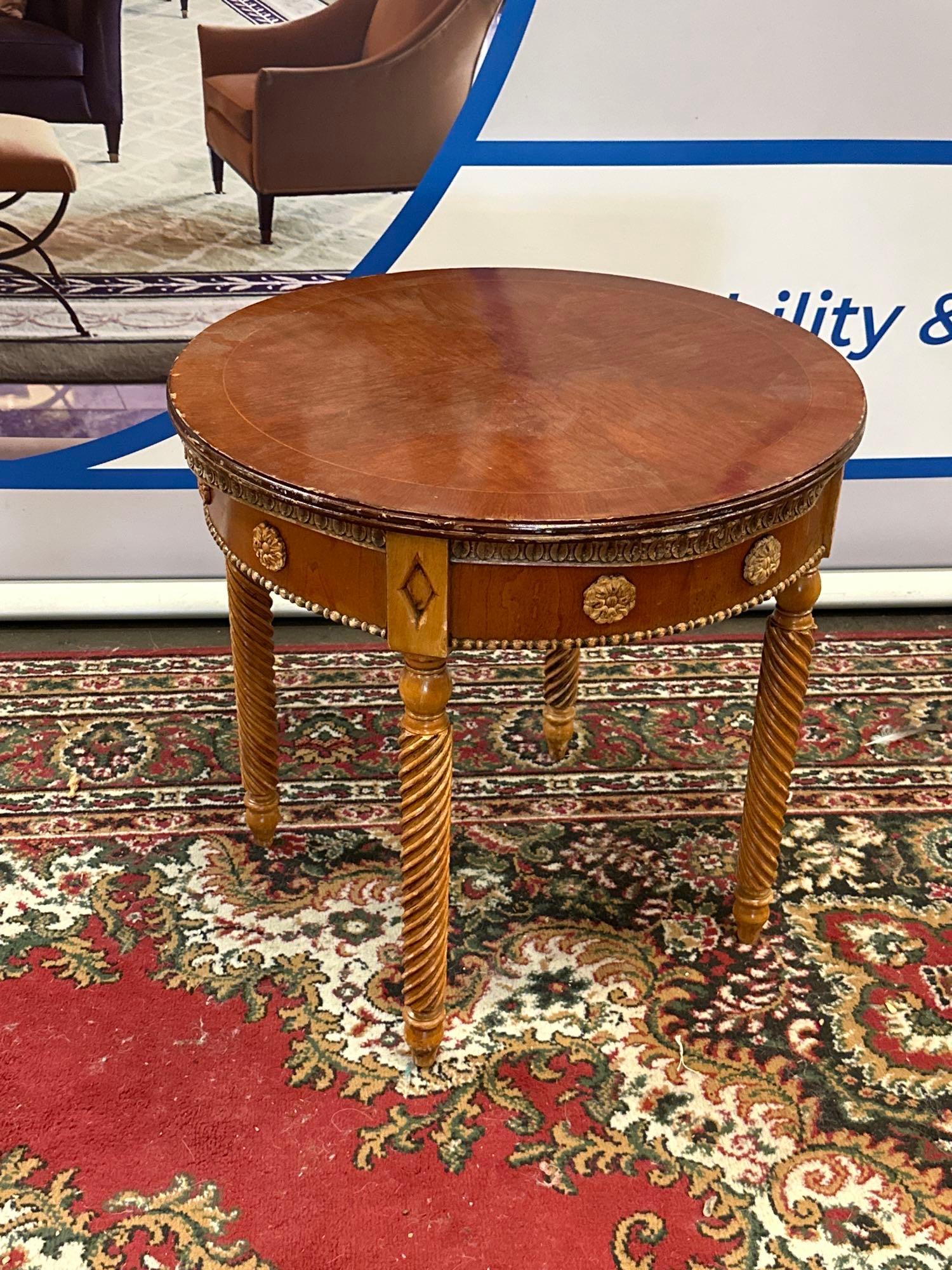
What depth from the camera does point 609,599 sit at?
1.45 m

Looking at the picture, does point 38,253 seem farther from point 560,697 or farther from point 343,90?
point 560,697

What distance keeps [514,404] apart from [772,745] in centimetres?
66

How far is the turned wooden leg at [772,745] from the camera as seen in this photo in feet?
5.74

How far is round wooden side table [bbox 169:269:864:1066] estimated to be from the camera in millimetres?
1399

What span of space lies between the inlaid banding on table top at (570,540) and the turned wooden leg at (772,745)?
268 mm

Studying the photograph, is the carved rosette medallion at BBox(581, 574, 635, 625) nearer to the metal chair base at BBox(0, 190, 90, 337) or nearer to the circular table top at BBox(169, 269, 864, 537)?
the circular table top at BBox(169, 269, 864, 537)

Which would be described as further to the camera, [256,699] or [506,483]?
[256,699]

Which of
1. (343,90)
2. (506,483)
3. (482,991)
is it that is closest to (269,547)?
(506,483)

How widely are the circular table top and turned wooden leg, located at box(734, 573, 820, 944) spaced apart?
0.29m

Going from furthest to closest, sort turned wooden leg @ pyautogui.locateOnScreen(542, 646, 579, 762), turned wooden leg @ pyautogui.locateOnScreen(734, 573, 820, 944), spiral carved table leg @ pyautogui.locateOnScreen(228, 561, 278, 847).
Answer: turned wooden leg @ pyautogui.locateOnScreen(542, 646, 579, 762) → spiral carved table leg @ pyautogui.locateOnScreen(228, 561, 278, 847) → turned wooden leg @ pyautogui.locateOnScreen(734, 573, 820, 944)

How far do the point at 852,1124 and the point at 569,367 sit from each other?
1.13 metres

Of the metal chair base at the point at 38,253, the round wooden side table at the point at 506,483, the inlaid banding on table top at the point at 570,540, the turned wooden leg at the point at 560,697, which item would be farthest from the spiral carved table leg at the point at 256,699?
the metal chair base at the point at 38,253

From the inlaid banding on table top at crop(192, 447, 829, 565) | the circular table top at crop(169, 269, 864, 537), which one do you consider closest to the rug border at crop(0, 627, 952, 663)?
the circular table top at crop(169, 269, 864, 537)

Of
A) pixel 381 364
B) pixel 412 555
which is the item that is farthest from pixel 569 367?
pixel 412 555
